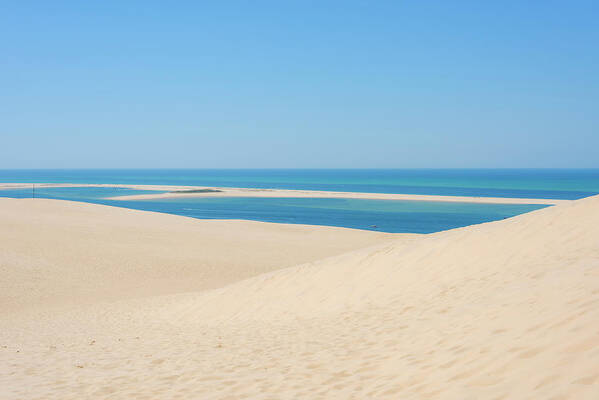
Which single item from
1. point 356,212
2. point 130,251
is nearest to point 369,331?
point 130,251

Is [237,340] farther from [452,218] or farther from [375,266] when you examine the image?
[452,218]

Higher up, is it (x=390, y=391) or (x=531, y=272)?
(x=531, y=272)

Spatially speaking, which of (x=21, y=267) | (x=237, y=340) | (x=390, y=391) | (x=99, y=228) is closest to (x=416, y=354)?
(x=390, y=391)

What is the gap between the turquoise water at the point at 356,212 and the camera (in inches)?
1678

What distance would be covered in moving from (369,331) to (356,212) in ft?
149

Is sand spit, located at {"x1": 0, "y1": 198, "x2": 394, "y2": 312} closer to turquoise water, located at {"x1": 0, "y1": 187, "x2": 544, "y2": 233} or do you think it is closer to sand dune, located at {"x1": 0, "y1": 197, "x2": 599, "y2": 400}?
sand dune, located at {"x1": 0, "y1": 197, "x2": 599, "y2": 400}

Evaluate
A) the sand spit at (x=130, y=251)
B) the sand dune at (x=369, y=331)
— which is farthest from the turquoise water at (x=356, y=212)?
the sand dune at (x=369, y=331)

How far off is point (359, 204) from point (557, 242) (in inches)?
2098

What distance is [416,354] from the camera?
5832mm

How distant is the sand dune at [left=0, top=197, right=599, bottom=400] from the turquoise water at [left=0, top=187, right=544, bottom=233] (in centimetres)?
2644

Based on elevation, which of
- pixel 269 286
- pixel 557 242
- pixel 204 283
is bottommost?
pixel 204 283

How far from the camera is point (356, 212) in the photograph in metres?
53.0

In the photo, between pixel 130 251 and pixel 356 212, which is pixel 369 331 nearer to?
pixel 130 251

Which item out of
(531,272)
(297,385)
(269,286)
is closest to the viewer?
(297,385)
